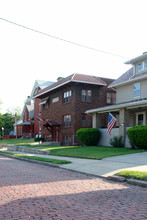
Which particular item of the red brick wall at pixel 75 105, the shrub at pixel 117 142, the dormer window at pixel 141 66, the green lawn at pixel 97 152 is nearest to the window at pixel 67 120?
the red brick wall at pixel 75 105

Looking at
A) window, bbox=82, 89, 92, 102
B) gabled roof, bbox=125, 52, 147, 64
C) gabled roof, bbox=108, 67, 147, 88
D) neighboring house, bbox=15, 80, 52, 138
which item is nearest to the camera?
gabled roof, bbox=108, 67, 147, 88

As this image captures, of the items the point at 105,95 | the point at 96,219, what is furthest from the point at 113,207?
the point at 105,95

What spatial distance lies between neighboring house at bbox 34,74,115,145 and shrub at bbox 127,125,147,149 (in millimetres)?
10646

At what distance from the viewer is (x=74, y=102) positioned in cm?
2861

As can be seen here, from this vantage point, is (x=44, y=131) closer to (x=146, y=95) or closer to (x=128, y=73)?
(x=128, y=73)

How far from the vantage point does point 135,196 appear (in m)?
6.43

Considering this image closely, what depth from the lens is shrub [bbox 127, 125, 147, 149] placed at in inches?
698

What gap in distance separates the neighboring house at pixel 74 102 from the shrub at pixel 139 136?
10.6 meters

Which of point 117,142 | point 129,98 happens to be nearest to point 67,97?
point 129,98

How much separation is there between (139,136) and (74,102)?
1191cm

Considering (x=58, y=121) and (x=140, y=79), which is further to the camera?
(x=58, y=121)

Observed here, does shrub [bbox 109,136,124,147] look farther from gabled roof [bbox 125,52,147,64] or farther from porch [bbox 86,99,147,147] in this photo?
gabled roof [bbox 125,52,147,64]

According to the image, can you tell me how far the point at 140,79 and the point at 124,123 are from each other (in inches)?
197

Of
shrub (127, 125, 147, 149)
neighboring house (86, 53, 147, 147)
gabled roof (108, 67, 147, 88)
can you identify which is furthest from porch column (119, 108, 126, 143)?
gabled roof (108, 67, 147, 88)
